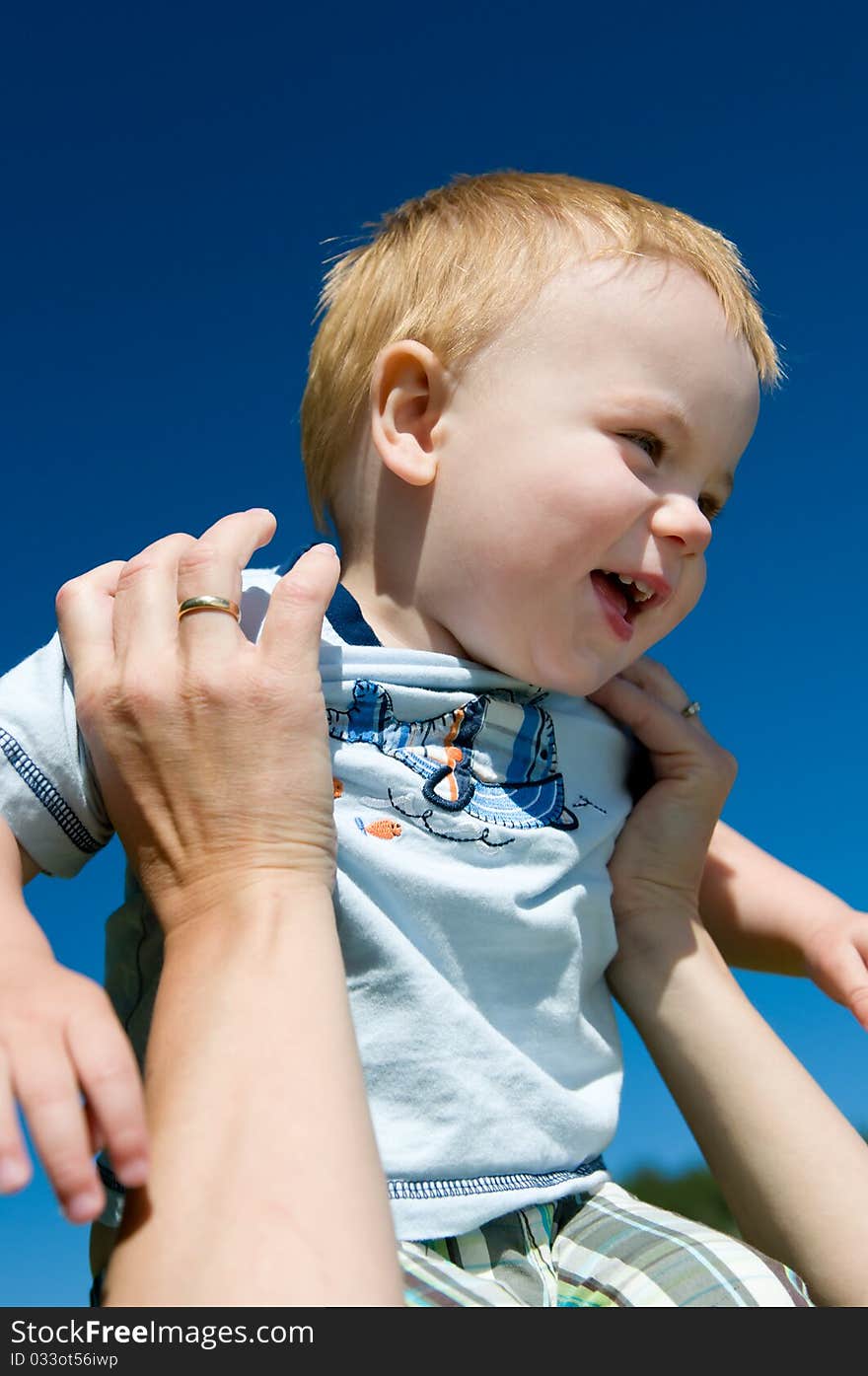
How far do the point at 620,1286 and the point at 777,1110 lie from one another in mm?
441

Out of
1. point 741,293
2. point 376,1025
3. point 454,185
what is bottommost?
point 376,1025

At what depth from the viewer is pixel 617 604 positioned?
2277 mm

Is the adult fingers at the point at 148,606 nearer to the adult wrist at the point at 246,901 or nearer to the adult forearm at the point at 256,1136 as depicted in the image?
the adult wrist at the point at 246,901

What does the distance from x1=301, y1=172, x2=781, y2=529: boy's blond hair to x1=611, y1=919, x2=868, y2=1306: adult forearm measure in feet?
4.12

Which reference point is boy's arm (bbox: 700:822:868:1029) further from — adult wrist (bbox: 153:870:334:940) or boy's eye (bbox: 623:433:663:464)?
adult wrist (bbox: 153:870:334:940)

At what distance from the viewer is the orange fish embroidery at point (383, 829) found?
2000mm

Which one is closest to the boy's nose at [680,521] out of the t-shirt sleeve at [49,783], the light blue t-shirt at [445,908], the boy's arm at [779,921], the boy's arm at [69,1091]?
the light blue t-shirt at [445,908]

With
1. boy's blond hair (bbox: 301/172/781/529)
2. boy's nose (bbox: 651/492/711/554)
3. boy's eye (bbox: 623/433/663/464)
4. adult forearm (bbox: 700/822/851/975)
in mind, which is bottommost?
adult forearm (bbox: 700/822/851/975)

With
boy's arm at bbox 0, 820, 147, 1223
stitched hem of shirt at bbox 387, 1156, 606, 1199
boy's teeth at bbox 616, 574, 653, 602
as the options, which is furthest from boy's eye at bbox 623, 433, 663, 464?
boy's arm at bbox 0, 820, 147, 1223

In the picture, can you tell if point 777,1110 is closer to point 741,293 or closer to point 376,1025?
point 376,1025

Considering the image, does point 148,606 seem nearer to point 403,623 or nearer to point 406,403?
point 403,623

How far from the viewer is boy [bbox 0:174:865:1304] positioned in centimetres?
189

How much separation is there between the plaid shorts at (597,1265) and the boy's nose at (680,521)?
1236 mm

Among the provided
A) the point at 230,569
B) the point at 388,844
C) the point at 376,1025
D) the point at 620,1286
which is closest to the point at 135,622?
the point at 230,569
